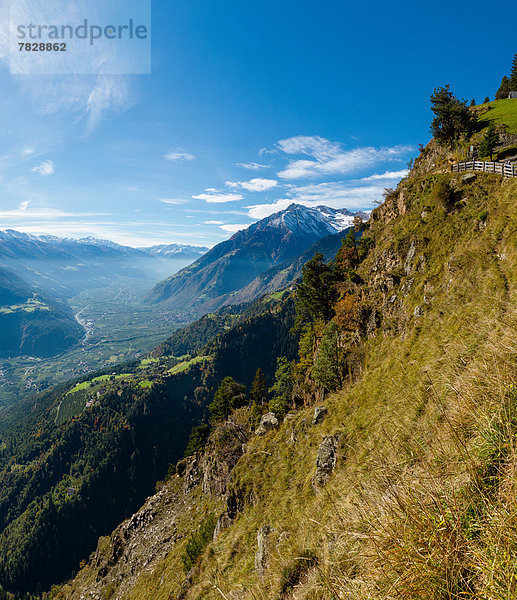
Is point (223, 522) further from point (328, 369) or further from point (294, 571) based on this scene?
point (294, 571)

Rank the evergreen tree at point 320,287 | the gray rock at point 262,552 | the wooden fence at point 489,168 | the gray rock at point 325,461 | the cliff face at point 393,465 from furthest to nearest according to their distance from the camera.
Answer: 1. the evergreen tree at point 320,287
2. the wooden fence at point 489,168
3. the gray rock at point 325,461
4. the gray rock at point 262,552
5. the cliff face at point 393,465

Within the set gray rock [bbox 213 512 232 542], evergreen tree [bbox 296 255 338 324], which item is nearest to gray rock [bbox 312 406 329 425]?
gray rock [bbox 213 512 232 542]

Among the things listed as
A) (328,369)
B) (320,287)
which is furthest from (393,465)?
(320,287)

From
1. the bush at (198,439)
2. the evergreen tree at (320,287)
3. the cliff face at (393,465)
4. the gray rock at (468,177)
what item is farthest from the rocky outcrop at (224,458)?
the gray rock at (468,177)

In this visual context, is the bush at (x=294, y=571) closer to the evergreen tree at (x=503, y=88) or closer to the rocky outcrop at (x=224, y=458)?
the rocky outcrop at (x=224, y=458)

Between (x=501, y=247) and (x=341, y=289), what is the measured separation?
21324 millimetres

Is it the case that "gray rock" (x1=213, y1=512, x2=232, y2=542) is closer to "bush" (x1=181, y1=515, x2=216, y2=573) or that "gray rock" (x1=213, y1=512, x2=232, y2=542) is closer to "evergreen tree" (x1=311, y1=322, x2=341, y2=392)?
"bush" (x1=181, y1=515, x2=216, y2=573)

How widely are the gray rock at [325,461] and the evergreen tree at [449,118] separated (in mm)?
49433

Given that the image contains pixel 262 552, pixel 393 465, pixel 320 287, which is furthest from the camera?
pixel 320 287

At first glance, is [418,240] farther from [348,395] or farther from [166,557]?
[166,557]

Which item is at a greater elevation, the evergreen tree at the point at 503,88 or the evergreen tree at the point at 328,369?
the evergreen tree at the point at 503,88

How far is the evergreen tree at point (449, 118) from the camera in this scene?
123ft

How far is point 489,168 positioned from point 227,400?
169 ft

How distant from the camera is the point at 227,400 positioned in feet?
170
